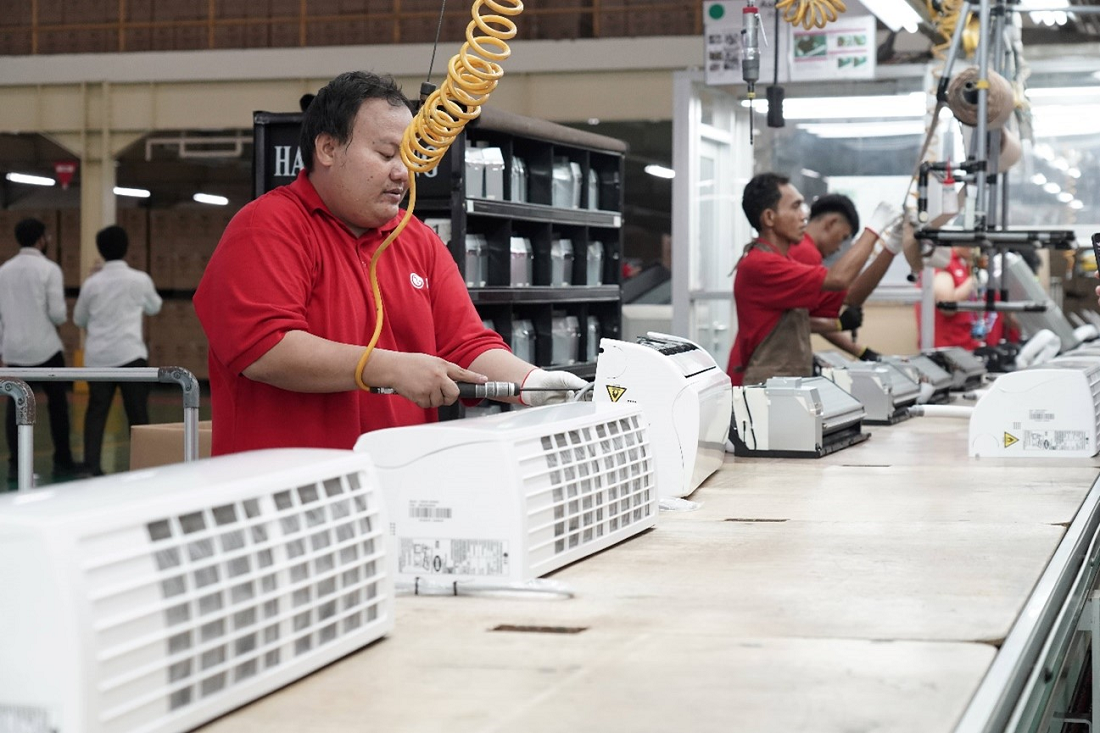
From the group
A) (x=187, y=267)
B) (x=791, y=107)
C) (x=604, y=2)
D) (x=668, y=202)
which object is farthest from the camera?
(x=668, y=202)

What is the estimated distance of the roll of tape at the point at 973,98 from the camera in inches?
160

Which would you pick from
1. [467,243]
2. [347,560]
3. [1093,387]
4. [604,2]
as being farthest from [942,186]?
[604,2]

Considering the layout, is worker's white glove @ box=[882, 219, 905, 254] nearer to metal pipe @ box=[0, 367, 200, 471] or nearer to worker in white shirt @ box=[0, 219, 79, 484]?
metal pipe @ box=[0, 367, 200, 471]

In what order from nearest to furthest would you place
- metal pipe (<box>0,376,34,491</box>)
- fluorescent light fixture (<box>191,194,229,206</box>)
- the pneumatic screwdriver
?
1. the pneumatic screwdriver
2. metal pipe (<box>0,376,34,491</box>)
3. fluorescent light fixture (<box>191,194,229,206</box>)

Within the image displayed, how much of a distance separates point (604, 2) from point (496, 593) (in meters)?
13.6

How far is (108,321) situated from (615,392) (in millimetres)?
5238

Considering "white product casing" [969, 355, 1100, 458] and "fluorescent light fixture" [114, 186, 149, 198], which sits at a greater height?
"fluorescent light fixture" [114, 186, 149, 198]

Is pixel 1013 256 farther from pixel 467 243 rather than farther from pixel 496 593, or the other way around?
pixel 496 593

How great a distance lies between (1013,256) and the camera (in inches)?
254

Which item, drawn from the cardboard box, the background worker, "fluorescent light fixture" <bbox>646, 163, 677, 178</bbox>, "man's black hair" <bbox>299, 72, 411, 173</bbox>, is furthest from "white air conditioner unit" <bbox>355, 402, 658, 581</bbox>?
"fluorescent light fixture" <bbox>646, 163, 677, 178</bbox>

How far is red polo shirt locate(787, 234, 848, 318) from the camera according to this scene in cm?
463

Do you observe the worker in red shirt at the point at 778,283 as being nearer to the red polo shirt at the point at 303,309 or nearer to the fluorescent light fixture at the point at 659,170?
the red polo shirt at the point at 303,309

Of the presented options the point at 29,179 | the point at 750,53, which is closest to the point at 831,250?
the point at 750,53

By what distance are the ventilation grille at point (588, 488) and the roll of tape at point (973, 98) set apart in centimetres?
241
